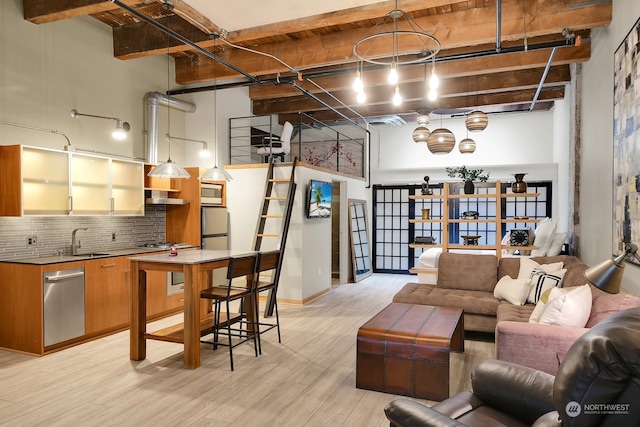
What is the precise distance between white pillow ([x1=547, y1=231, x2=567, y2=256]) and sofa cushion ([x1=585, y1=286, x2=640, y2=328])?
2536 millimetres

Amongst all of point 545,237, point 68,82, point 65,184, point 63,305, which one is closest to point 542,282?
point 545,237

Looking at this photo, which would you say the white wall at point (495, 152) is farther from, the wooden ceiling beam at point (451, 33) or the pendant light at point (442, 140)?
the wooden ceiling beam at point (451, 33)

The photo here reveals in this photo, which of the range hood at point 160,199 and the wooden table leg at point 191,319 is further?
the range hood at point 160,199

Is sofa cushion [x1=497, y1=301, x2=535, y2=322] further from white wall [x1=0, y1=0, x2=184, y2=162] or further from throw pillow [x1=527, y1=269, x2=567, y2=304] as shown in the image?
white wall [x1=0, y1=0, x2=184, y2=162]

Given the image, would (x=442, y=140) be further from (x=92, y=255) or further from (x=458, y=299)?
(x=92, y=255)

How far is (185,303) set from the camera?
3889 mm

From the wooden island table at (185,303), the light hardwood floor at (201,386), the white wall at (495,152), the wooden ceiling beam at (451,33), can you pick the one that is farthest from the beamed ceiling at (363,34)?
the light hardwood floor at (201,386)

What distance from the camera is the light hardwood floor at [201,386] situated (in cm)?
295

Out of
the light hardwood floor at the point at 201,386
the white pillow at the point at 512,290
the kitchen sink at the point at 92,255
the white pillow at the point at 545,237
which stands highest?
the white pillow at the point at 545,237

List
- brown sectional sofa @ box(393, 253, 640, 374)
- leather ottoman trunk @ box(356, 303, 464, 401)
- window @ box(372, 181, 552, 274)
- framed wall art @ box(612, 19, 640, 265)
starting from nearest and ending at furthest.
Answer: brown sectional sofa @ box(393, 253, 640, 374), framed wall art @ box(612, 19, 640, 265), leather ottoman trunk @ box(356, 303, 464, 401), window @ box(372, 181, 552, 274)

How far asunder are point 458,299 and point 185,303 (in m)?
2.89

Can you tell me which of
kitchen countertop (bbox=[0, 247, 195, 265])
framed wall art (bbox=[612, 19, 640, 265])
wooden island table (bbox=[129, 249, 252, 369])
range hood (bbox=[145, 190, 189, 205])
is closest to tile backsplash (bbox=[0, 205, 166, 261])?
kitchen countertop (bbox=[0, 247, 195, 265])

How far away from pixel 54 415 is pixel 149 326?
2311mm

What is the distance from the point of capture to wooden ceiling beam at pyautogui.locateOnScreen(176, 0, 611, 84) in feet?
14.0
